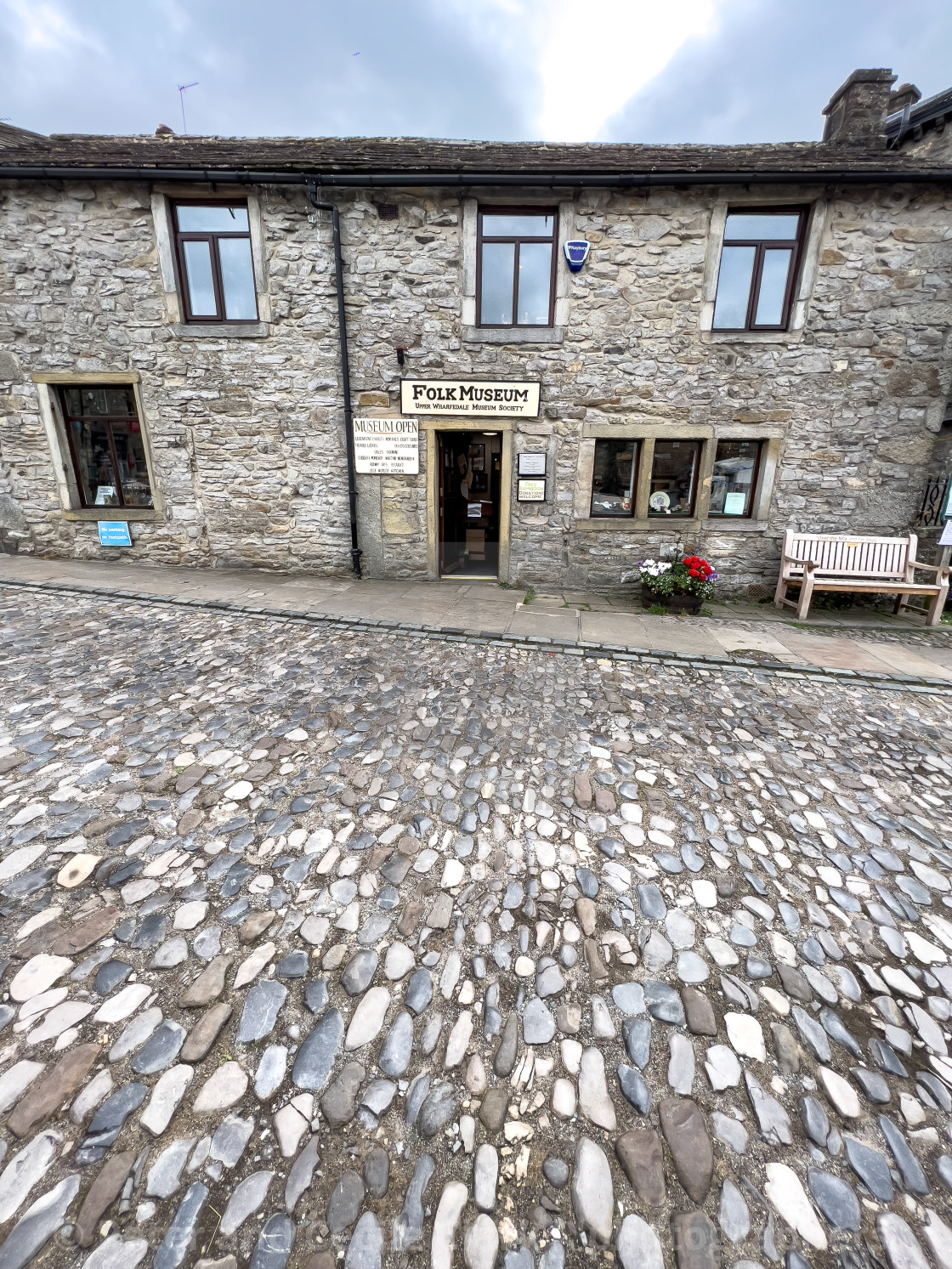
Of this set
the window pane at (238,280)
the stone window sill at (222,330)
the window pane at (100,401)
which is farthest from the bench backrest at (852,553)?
the window pane at (100,401)

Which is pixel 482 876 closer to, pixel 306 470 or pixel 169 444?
pixel 306 470

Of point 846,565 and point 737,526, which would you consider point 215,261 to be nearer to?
point 737,526

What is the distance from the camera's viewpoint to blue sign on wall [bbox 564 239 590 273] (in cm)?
711

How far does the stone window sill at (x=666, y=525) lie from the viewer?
26.5ft

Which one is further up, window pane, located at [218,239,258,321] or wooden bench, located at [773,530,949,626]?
window pane, located at [218,239,258,321]

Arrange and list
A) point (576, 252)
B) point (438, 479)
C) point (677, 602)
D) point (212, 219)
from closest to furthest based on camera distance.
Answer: point (576, 252) → point (677, 602) → point (212, 219) → point (438, 479)

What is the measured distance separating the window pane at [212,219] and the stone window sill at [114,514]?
14.0ft

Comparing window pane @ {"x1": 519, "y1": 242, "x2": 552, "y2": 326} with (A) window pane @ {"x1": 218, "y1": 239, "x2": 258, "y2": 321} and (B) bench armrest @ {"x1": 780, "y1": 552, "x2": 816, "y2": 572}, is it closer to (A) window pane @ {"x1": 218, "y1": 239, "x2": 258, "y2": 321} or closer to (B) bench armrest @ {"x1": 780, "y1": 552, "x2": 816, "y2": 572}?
(A) window pane @ {"x1": 218, "y1": 239, "x2": 258, "y2": 321}

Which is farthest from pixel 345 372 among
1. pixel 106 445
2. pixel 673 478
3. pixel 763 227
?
pixel 763 227

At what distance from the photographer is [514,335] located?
7543 millimetres

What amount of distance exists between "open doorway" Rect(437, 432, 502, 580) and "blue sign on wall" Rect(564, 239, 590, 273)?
2647 mm

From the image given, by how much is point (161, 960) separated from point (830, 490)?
9500 millimetres

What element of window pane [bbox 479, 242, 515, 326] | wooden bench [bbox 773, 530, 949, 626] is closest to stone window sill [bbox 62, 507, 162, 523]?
window pane [bbox 479, 242, 515, 326]

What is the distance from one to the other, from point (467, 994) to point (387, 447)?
7515mm
